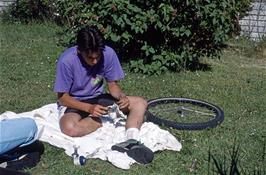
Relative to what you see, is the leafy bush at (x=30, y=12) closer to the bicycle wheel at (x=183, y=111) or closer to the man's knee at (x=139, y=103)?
the bicycle wheel at (x=183, y=111)

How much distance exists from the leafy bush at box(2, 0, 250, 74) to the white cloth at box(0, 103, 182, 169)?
209 centimetres

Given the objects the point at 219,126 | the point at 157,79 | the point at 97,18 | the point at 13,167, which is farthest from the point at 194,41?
the point at 13,167

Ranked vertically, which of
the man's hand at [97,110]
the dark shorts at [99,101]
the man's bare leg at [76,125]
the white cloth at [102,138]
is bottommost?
the white cloth at [102,138]

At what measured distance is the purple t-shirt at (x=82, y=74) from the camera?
17.2 ft

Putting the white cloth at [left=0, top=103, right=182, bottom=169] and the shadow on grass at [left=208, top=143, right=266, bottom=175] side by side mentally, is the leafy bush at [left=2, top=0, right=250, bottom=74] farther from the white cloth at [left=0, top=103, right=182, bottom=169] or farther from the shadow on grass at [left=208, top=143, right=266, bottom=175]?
the shadow on grass at [left=208, top=143, right=266, bottom=175]

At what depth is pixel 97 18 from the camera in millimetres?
7418

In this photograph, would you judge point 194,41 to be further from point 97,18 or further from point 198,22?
point 97,18

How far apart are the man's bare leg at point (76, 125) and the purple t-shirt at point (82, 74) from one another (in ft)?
0.80

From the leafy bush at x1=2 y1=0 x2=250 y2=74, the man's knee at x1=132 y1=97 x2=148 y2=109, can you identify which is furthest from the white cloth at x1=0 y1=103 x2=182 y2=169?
the leafy bush at x1=2 y1=0 x2=250 y2=74

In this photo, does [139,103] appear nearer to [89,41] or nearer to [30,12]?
[89,41]

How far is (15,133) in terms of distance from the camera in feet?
14.4

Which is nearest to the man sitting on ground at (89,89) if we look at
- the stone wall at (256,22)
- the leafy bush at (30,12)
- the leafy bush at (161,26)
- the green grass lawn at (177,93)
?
the green grass lawn at (177,93)

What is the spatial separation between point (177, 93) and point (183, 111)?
0.69 metres

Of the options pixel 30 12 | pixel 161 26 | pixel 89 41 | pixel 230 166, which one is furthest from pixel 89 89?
pixel 30 12
